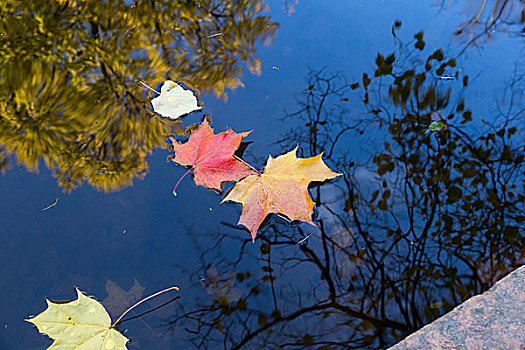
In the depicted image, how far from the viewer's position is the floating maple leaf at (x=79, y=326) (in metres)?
0.84

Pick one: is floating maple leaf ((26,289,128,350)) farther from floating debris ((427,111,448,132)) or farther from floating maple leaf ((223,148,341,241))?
floating debris ((427,111,448,132))

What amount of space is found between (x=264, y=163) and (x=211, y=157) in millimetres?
172

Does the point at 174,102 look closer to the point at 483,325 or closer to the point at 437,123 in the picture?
the point at 437,123

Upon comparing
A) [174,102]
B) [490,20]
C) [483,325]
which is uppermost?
[490,20]

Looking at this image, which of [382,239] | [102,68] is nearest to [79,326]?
[382,239]

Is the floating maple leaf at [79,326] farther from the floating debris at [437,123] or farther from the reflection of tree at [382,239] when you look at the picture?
the floating debris at [437,123]

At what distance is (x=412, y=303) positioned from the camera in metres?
0.98

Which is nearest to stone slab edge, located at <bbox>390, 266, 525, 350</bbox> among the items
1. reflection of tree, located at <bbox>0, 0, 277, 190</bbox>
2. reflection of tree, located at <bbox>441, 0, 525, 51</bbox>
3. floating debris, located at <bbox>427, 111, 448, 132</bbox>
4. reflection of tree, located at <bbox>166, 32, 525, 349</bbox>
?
reflection of tree, located at <bbox>166, 32, 525, 349</bbox>

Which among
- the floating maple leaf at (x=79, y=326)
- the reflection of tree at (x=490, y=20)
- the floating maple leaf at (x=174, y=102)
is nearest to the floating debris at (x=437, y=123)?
the reflection of tree at (x=490, y=20)

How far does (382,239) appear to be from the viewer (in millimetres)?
1081

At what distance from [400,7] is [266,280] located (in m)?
1.60

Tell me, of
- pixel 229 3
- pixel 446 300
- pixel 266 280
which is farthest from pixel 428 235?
pixel 229 3

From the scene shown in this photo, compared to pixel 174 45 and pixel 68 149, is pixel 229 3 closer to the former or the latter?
pixel 174 45

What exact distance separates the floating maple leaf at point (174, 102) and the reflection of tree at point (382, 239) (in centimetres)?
39
